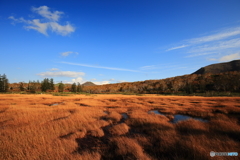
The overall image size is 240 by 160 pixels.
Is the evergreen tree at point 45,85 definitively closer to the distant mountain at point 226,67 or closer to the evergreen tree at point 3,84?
the evergreen tree at point 3,84

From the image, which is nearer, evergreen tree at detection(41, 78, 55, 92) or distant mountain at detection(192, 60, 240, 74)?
evergreen tree at detection(41, 78, 55, 92)

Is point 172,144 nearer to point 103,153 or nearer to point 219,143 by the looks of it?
point 219,143

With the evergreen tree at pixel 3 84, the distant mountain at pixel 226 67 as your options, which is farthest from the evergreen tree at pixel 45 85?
the distant mountain at pixel 226 67

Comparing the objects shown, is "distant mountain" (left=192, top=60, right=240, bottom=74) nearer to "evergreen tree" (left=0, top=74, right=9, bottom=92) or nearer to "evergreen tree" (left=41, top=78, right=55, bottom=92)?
"evergreen tree" (left=41, top=78, right=55, bottom=92)

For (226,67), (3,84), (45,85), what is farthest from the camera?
(226,67)

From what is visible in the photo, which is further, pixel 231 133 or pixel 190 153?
pixel 231 133

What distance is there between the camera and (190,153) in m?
4.71

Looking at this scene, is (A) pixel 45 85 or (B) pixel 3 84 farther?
(A) pixel 45 85

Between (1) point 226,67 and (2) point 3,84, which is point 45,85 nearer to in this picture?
(2) point 3,84

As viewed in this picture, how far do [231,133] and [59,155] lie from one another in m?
9.31

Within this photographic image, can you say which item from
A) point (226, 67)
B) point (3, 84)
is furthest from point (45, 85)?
point (226, 67)

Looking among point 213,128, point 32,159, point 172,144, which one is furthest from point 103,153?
point 213,128

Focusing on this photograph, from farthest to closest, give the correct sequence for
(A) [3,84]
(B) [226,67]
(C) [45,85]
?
(B) [226,67]
(C) [45,85]
(A) [3,84]

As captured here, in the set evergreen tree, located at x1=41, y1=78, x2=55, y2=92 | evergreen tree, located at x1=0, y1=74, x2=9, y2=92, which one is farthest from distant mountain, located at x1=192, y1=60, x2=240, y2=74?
evergreen tree, located at x1=0, y1=74, x2=9, y2=92
